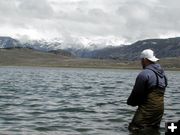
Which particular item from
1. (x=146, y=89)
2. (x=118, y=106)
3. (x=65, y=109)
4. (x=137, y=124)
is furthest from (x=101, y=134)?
(x=118, y=106)

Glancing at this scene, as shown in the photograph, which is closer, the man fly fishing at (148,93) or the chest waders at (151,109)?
the man fly fishing at (148,93)

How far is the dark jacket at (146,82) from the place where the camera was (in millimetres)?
15258

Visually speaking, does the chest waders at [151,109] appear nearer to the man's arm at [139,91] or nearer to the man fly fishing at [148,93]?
the man fly fishing at [148,93]

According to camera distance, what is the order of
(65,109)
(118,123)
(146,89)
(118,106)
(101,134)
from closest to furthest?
(146,89) → (101,134) → (118,123) → (65,109) → (118,106)

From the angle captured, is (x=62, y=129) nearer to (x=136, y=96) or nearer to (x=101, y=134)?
(x=101, y=134)

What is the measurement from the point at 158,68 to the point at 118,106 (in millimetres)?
10403

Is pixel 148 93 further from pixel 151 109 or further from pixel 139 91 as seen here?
pixel 151 109

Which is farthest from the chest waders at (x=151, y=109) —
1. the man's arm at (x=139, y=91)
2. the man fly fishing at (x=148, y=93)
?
the man's arm at (x=139, y=91)

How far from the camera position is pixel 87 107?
24.8 m

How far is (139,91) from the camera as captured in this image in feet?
50.4

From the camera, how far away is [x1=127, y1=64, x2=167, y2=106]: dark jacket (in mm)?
15258

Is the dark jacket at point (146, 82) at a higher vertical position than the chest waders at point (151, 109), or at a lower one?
higher

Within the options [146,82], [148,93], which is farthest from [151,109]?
[146,82]

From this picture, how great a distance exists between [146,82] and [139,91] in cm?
38
